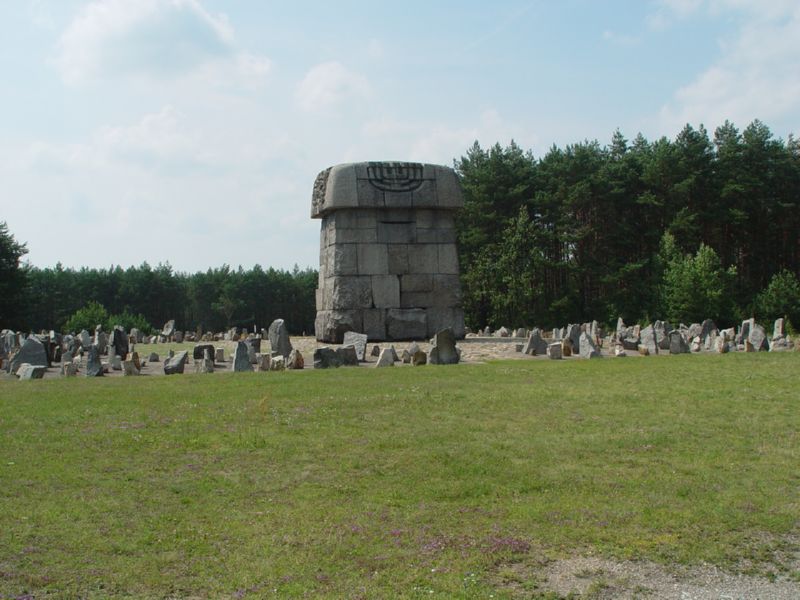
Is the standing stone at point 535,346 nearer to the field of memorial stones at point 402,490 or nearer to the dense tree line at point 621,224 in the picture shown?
the field of memorial stones at point 402,490

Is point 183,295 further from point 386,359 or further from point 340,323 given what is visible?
point 386,359

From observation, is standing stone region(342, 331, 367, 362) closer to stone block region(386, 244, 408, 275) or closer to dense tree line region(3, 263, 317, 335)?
stone block region(386, 244, 408, 275)

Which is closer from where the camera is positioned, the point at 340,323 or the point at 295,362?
the point at 295,362

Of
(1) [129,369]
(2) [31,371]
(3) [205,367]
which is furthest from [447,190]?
(2) [31,371]

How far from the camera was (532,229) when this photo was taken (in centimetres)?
3466

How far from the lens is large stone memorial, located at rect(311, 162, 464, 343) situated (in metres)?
19.1

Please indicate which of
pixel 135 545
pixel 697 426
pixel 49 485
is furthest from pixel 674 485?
pixel 49 485

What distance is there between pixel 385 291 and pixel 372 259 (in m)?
0.81

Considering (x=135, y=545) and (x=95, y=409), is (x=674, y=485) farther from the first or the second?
(x=95, y=409)

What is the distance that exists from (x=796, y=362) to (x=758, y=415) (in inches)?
229

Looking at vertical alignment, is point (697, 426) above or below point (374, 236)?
below

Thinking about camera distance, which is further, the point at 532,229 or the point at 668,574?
the point at 532,229

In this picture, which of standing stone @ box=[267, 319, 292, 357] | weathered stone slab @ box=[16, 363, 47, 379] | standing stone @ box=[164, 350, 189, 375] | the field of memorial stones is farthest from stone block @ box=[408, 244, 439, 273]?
weathered stone slab @ box=[16, 363, 47, 379]

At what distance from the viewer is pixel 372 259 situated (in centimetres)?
1927
